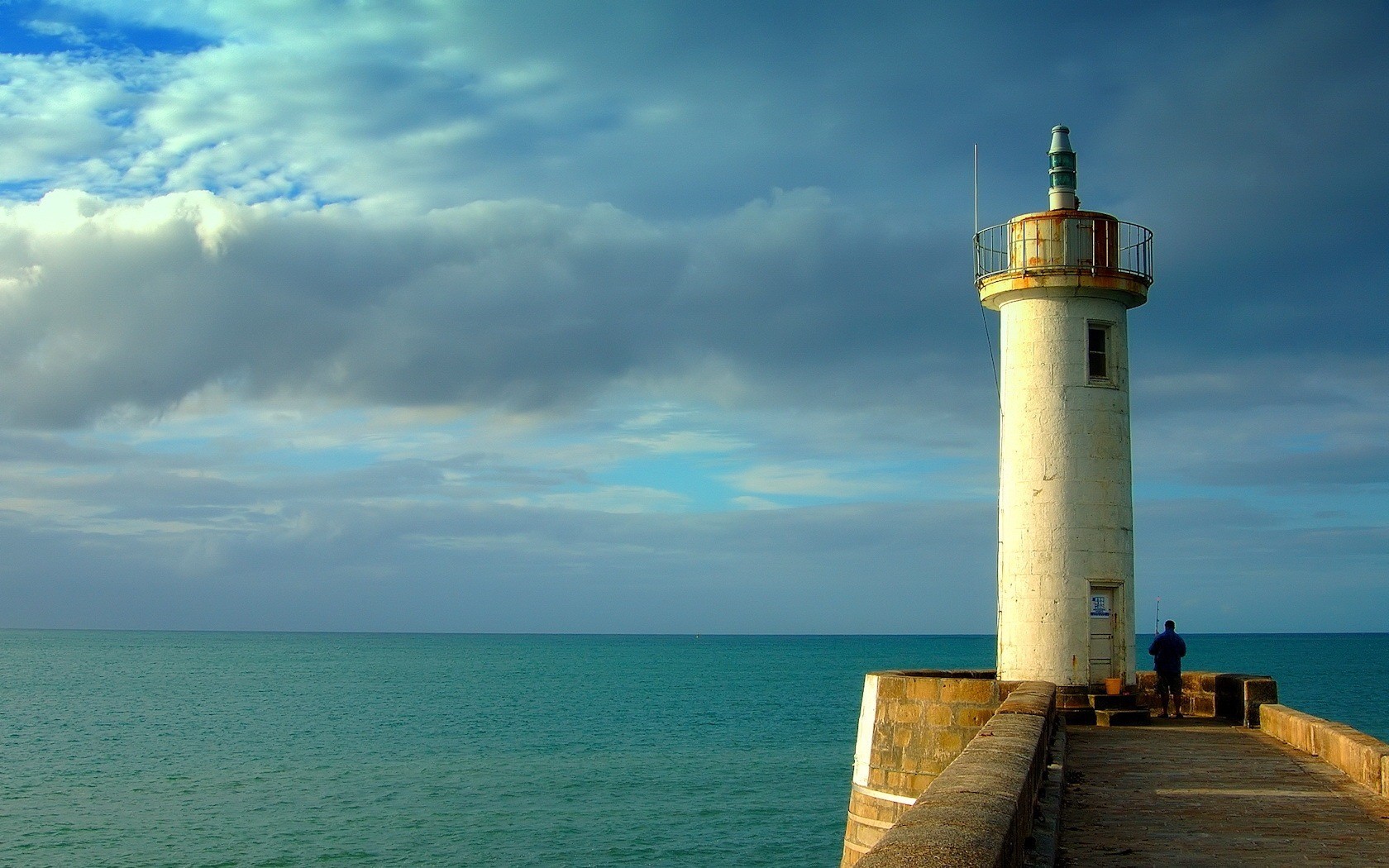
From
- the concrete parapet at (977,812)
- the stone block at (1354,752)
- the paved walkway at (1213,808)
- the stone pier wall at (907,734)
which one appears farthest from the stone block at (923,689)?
the concrete parapet at (977,812)

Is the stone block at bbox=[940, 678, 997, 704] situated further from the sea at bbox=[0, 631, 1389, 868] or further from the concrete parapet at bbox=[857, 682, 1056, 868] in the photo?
the sea at bbox=[0, 631, 1389, 868]

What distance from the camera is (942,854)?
4992 millimetres

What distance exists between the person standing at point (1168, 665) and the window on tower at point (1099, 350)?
328 centimetres

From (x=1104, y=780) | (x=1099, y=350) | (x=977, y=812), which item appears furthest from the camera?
(x=1099, y=350)

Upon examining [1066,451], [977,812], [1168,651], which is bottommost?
[977,812]

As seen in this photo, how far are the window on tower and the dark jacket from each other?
10.9ft

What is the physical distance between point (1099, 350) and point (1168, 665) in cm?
409

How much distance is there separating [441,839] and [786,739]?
2071 centimetres

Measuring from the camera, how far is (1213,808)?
8953mm

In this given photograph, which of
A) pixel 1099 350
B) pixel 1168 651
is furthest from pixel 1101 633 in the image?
pixel 1099 350

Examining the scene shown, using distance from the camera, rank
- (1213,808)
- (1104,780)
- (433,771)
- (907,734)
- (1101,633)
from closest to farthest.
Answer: (1213,808) < (1104,780) < (907,734) < (1101,633) < (433,771)

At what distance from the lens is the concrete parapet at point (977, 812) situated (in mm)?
5051

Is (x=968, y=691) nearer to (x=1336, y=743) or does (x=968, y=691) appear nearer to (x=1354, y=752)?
(x=1336, y=743)

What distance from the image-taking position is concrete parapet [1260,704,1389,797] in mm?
9680
